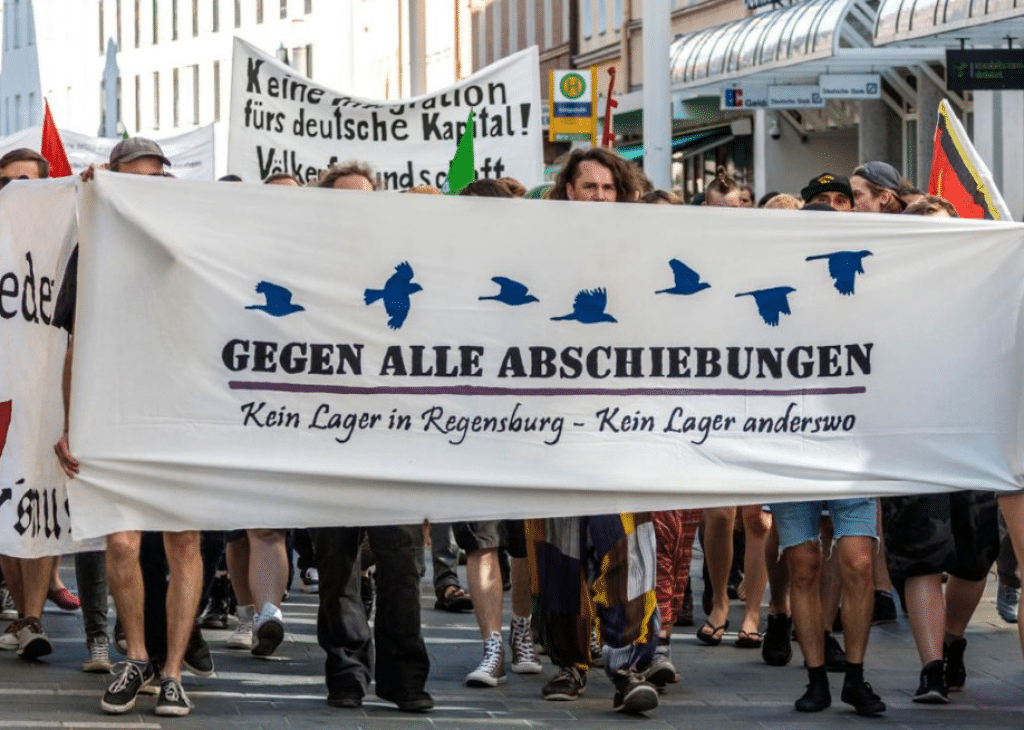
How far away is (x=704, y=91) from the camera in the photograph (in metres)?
34.4

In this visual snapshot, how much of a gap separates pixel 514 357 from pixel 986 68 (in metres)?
11.3

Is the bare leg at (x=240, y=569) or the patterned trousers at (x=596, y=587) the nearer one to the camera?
the patterned trousers at (x=596, y=587)

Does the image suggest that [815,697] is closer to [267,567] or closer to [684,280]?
[684,280]

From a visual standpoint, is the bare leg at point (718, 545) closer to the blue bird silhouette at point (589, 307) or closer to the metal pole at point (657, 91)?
the blue bird silhouette at point (589, 307)

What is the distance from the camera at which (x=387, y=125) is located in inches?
632

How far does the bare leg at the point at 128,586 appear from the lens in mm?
9031

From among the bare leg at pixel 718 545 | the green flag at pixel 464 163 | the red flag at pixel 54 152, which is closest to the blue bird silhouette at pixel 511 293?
the bare leg at pixel 718 545

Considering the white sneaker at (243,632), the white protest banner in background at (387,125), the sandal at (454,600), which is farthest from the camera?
the white protest banner in background at (387,125)

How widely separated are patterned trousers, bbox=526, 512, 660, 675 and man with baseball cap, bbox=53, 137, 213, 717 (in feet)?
4.45

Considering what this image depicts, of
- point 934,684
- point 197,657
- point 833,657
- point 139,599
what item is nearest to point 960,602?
point 934,684

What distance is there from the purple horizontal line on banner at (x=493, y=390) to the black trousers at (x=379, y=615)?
68 centimetres

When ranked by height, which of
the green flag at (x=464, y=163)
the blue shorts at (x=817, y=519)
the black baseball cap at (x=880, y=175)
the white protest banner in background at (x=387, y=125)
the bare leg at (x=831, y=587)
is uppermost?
the white protest banner in background at (x=387, y=125)

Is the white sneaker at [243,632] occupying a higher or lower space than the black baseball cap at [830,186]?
lower

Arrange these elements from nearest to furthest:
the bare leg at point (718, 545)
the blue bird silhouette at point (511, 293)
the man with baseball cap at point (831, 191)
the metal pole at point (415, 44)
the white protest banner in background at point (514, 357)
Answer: the white protest banner in background at point (514, 357), the blue bird silhouette at point (511, 293), the man with baseball cap at point (831, 191), the bare leg at point (718, 545), the metal pole at point (415, 44)
